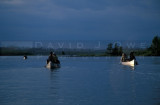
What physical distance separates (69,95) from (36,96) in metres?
2.26

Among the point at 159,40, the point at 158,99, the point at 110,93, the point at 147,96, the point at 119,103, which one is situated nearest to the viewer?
the point at 119,103

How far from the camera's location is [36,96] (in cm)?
2514

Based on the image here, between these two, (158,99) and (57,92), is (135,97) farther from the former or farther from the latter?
(57,92)

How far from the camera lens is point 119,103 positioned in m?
21.9

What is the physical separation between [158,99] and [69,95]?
238 inches

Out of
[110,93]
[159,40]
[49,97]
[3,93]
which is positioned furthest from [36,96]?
[159,40]

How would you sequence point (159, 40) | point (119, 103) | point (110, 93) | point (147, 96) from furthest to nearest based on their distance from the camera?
point (159, 40) < point (110, 93) < point (147, 96) < point (119, 103)

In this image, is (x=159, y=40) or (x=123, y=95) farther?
(x=159, y=40)

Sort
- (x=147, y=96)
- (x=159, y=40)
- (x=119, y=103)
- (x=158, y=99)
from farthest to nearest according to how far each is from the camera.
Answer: (x=159, y=40) < (x=147, y=96) < (x=158, y=99) < (x=119, y=103)

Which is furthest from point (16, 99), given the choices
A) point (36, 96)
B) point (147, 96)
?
point (147, 96)

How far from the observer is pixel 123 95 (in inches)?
995

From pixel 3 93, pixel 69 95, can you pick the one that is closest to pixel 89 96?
pixel 69 95

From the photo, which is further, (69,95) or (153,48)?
(153,48)

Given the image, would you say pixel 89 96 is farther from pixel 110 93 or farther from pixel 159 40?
pixel 159 40
